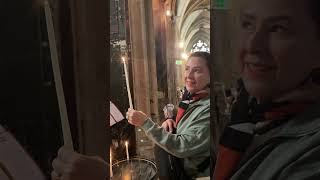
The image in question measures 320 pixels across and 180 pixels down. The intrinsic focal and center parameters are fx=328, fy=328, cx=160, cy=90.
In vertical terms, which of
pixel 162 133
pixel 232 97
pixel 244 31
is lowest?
pixel 162 133

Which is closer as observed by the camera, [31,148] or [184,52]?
[31,148]

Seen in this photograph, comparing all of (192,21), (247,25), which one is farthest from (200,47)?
(247,25)

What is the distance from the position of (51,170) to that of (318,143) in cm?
39

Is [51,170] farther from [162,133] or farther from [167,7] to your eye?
[167,7]

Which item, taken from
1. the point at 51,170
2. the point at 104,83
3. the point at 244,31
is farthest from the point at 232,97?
the point at 51,170

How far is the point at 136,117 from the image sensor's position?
2.72 feet

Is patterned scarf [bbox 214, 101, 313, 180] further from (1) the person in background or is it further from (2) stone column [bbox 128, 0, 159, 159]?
(2) stone column [bbox 128, 0, 159, 159]

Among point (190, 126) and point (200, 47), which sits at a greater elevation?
point (200, 47)

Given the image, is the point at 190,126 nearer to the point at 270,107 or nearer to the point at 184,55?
the point at 184,55

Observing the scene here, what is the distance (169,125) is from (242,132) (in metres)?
0.40

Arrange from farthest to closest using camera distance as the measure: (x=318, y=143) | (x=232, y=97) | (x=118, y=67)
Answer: (x=118, y=67), (x=232, y=97), (x=318, y=143)

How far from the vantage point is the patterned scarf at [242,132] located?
49 cm

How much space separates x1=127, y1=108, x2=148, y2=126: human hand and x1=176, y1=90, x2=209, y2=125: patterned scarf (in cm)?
10

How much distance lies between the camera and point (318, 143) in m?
0.44
